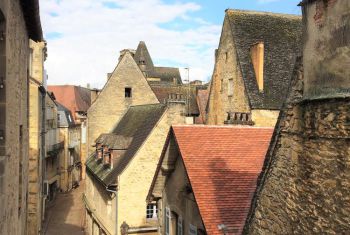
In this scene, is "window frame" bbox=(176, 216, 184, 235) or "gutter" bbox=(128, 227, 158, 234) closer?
"window frame" bbox=(176, 216, 184, 235)

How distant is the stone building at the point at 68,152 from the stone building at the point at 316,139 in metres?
37.7

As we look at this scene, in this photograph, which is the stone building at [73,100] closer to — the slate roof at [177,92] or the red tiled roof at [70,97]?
the red tiled roof at [70,97]

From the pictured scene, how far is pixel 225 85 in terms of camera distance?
25.1 metres

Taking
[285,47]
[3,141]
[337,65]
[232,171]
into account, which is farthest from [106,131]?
[337,65]

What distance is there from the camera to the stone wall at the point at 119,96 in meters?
29.9

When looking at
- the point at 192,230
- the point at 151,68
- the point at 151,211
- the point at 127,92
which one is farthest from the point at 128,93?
the point at 151,68

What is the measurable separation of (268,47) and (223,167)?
1340cm

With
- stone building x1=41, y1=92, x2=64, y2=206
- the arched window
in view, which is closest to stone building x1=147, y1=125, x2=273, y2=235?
the arched window

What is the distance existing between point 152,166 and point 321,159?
Answer: 14968mm

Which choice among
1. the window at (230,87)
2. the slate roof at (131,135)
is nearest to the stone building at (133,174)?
the slate roof at (131,135)

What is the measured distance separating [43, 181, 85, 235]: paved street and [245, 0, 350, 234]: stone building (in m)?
22.9

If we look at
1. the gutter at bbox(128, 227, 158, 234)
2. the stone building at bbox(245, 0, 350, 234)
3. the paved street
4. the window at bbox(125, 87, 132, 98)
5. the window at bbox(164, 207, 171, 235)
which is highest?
the window at bbox(125, 87, 132, 98)

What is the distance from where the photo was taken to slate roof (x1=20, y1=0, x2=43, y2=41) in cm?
916

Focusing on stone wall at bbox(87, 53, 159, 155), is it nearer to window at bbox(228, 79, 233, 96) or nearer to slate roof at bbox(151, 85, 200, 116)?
window at bbox(228, 79, 233, 96)
